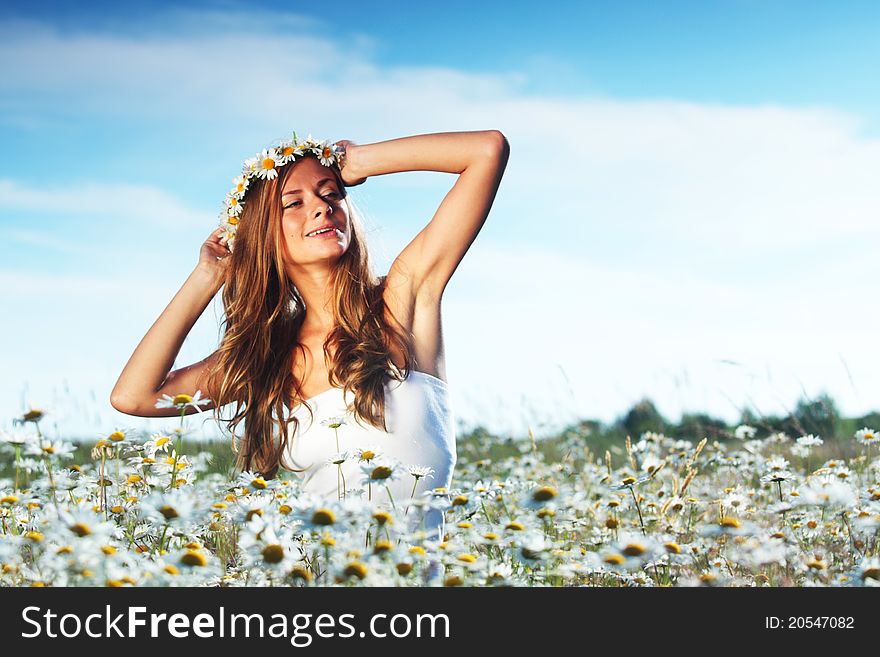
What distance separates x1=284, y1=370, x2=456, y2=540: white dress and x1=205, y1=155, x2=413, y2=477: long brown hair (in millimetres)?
64

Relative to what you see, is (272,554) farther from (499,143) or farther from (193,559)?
(499,143)

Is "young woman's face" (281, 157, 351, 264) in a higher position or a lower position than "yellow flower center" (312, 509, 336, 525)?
higher

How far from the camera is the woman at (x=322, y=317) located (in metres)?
3.35

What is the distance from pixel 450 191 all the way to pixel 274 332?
1017 mm

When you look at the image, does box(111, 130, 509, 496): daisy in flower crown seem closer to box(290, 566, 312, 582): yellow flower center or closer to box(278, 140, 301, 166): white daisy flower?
box(278, 140, 301, 166): white daisy flower

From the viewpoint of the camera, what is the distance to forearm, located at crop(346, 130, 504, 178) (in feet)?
11.7

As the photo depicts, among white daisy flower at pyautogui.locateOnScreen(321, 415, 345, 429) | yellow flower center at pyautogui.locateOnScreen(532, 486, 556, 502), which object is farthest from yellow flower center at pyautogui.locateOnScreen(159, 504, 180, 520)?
yellow flower center at pyautogui.locateOnScreen(532, 486, 556, 502)

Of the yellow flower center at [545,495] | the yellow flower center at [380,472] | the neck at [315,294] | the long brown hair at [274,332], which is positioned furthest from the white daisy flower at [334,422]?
the yellow flower center at [545,495]

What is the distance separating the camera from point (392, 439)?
3.22 metres
